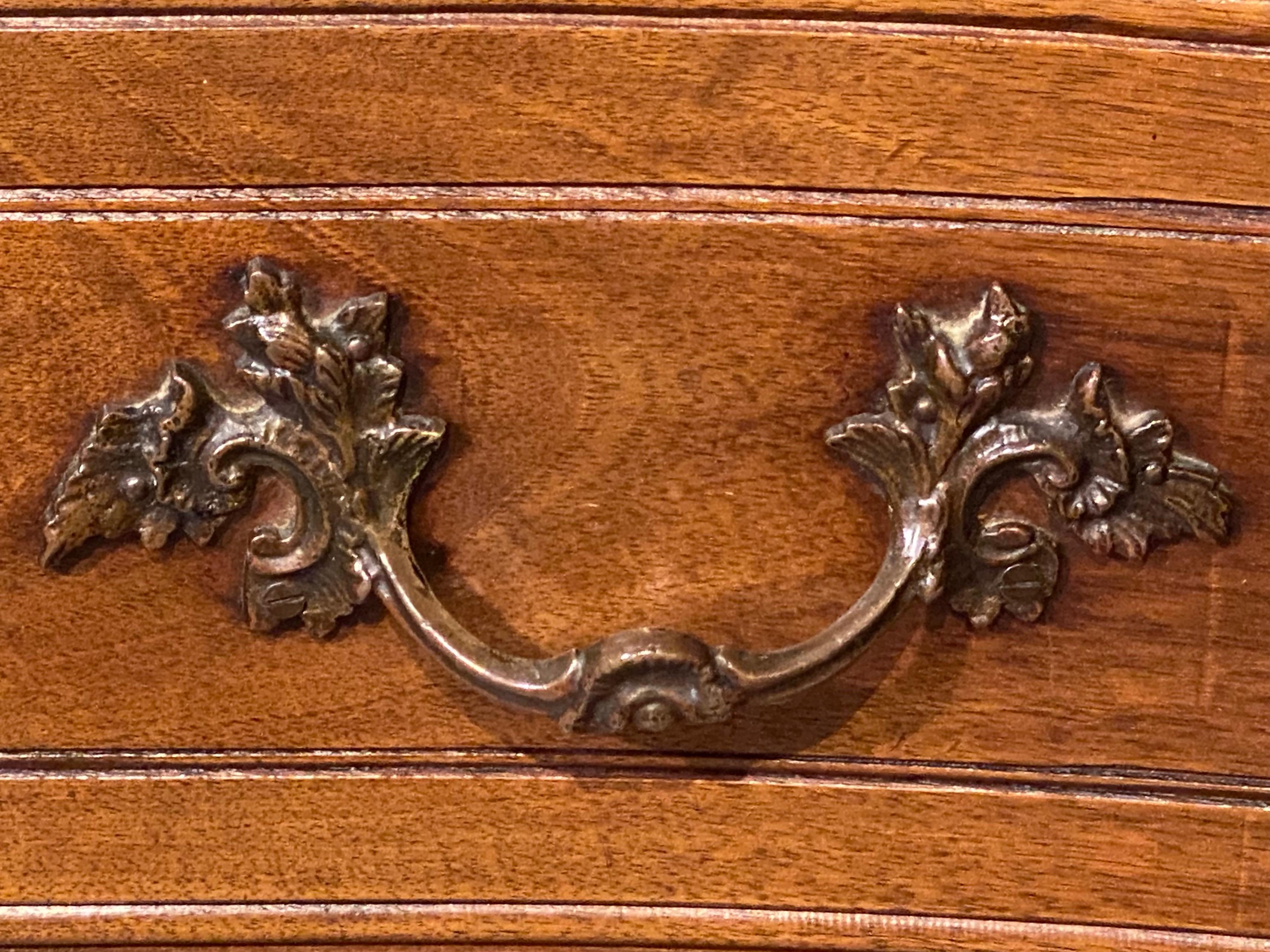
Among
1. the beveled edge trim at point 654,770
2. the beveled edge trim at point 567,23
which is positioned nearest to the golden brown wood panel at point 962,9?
the beveled edge trim at point 567,23

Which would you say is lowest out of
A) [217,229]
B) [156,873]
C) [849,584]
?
[156,873]

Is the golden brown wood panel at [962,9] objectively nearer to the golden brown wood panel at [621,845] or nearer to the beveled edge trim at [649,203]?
the beveled edge trim at [649,203]

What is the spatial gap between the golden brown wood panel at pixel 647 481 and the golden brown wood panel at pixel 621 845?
0.07 feet

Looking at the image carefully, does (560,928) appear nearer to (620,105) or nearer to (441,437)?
(441,437)

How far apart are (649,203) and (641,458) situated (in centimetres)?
8

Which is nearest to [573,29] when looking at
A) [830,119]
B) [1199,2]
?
[830,119]

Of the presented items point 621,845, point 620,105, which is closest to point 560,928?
point 621,845

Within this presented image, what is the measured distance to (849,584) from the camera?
0.44m

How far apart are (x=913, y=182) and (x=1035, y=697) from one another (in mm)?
188

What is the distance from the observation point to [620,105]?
1.32 feet

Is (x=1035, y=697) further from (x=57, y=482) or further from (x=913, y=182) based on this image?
(x=57, y=482)

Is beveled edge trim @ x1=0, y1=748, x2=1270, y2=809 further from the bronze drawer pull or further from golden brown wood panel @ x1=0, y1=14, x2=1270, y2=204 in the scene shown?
golden brown wood panel @ x1=0, y1=14, x2=1270, y2=204

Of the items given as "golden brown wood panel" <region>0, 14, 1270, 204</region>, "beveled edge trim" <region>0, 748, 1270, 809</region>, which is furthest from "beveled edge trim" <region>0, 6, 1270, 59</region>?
"beveled edge trim" <region>0, 748, 1270, 809</region>

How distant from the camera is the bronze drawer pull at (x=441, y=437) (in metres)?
0.41
